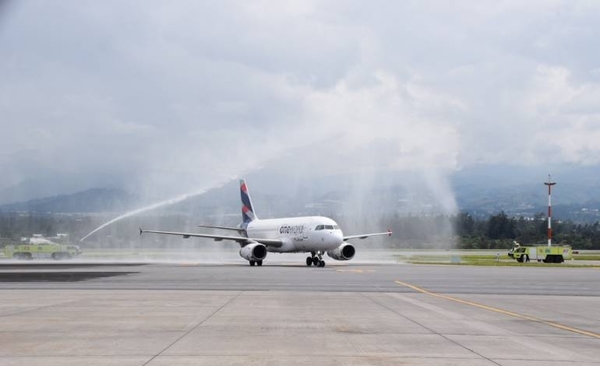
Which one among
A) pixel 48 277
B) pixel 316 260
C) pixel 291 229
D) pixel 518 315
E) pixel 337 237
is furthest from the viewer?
pixel 291 229

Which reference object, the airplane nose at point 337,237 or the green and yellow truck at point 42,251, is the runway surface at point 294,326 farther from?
the green and yellow truck at point 42,251

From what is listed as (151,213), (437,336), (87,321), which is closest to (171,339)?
(87,321)

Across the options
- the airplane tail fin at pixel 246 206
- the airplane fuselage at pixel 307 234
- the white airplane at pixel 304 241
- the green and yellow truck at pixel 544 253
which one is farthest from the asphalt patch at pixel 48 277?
the green and yellow truck at pixel 544 253

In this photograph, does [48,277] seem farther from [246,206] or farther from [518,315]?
[246,206]

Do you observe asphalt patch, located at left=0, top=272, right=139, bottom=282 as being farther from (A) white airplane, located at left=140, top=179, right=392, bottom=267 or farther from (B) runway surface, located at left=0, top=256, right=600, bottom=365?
(A) white airplane, located at left=140, top=179, right=392, bottom=267

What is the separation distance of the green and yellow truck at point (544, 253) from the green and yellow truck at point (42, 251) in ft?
162

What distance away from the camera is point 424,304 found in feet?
74.8

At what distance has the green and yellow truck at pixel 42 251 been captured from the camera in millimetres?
77500

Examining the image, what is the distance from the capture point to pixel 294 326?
16.1 m

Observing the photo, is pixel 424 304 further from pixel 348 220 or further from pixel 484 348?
pixel 348 220

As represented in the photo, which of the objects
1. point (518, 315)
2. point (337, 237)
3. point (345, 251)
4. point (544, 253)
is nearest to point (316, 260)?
point (345, 251)

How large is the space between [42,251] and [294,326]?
68.0m

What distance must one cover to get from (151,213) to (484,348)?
69.5 m

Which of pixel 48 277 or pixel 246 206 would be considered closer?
pixel 48 277
